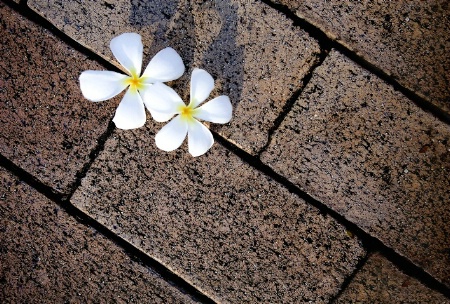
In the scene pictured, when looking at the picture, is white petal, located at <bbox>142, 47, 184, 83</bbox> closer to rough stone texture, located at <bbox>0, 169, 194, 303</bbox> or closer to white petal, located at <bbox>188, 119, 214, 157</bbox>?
white petal, located at <bbox>188, 119, 214, 157</bbox>

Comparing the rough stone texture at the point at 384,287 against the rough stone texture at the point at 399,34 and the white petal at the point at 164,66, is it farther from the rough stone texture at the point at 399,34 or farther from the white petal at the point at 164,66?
the white petal at the point at 164,66

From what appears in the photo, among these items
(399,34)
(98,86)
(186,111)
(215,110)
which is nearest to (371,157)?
(399,34)

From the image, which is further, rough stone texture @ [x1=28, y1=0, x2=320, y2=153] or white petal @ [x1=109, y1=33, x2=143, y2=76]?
rough stone texture @ [x1=28, y1=0, x2=320, y2=153]

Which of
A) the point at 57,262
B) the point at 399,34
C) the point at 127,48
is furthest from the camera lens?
the point at 57,262

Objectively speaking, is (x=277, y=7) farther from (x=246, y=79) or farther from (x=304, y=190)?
(x=304, y=190)

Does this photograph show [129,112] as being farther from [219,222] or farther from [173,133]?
[219,222]

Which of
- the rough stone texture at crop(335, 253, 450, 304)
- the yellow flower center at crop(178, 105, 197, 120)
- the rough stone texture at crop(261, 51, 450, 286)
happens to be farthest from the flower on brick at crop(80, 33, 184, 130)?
the rough stone texture at crop(335, 253, 450, 304)
